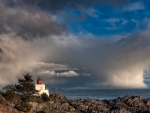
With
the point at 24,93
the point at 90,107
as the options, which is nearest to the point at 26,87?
the point at 24,93

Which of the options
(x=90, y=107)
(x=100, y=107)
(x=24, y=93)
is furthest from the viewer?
(x=24, y=93)

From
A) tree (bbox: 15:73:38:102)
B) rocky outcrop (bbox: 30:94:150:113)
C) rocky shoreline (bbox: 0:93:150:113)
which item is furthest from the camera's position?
tree (bbox: 15:73:38:102)

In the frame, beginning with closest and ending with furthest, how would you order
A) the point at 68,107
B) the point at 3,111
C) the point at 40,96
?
the point at 3,111 < the point at 68,107 < the point at 40,96

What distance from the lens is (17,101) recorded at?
5772cm

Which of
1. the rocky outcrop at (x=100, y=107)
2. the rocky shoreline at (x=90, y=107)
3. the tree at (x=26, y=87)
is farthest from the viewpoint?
the tree at (x=26, y=87)

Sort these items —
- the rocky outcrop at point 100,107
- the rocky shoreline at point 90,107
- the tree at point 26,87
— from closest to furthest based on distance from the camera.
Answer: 1. the rocky shoreline at point 90,107
2. the rocky outcrop at point 100,107
3. the tree at point 26,87

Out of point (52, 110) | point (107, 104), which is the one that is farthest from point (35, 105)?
point (107, 104)

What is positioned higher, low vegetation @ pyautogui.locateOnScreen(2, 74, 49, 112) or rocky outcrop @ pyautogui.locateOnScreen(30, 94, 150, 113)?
low vegetation @ pyautogui.locateOnScreen(2, 74, 49, 112)

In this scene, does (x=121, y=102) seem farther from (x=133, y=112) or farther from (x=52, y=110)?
(x=52, y=110)

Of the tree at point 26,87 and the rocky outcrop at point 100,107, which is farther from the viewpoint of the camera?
the tree at point 26,87

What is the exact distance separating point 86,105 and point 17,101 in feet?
50.4

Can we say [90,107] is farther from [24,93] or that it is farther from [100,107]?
[24,93]

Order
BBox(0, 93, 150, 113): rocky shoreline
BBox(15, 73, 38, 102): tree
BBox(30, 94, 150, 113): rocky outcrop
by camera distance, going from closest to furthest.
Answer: BBox(0, 93, 150, 113): rocky shoreline
BBox(30, 94, 150, 113): rocky outcrop
BBox(15, 73, 38, 102): tree

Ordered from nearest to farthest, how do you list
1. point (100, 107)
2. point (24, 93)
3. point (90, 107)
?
point (90, 107)
point (100, 107)
point (24, 93)
